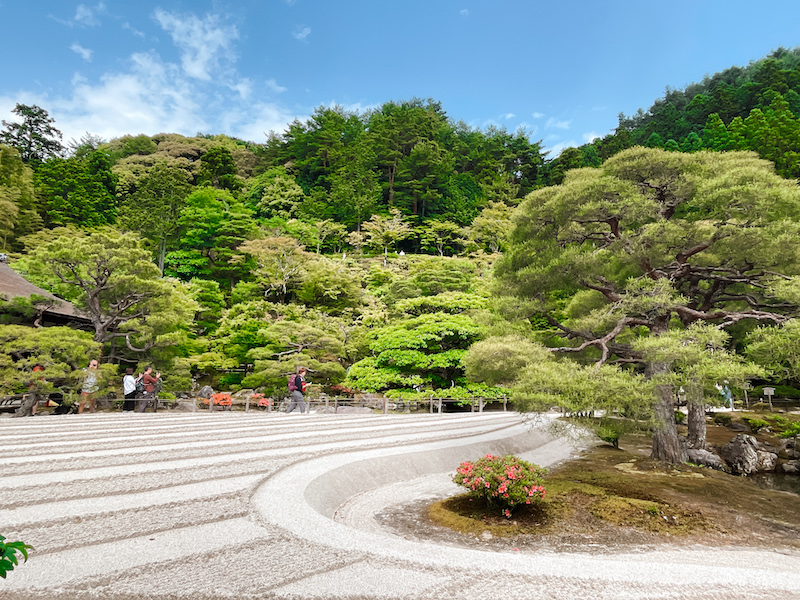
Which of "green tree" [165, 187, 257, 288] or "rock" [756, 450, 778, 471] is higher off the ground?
"green tree" [165, 187, 257, 288]

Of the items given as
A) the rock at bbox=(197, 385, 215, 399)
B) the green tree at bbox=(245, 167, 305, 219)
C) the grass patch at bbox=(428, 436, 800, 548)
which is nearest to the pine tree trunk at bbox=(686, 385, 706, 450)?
the grass patch at bbox=(428, 436, 800, 548)

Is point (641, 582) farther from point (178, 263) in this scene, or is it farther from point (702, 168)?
point (178, 263)

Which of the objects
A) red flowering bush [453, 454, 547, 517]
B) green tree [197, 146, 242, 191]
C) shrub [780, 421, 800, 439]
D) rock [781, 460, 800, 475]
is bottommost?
rock [781, 460, 800, 475]

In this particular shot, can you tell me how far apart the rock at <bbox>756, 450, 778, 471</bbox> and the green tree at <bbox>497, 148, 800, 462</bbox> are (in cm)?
303

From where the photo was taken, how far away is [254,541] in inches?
105

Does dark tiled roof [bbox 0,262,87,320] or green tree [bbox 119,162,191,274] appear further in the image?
green tree [bbox 119,162,191,274]

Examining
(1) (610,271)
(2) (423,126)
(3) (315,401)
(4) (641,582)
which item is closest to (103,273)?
(3) (315,401)

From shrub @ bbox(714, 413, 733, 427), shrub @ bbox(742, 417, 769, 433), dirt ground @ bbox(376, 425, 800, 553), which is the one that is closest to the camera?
dirt ground @ bbox(376, 425, 800, 553)

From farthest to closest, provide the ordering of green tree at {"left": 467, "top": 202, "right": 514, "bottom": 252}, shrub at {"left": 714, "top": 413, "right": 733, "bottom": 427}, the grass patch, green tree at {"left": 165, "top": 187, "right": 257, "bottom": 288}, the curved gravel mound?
green tree at {"left": 467, "top": 202, "right": 514, "bottom": 252} → green tree at {"left": 165, "top": 187, "right": 257, "bottom": 288} → shrub at {"left": 714, "top": 413, "right": 733, "bottom": 427} → the grass patch → the curved gravel mound

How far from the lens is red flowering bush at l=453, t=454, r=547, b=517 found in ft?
14.2

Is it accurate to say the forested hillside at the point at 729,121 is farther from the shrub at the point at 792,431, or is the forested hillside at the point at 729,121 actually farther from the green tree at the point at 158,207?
the green tree at the point at 158,207

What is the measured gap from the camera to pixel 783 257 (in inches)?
234

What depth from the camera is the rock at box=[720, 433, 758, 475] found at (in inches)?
322

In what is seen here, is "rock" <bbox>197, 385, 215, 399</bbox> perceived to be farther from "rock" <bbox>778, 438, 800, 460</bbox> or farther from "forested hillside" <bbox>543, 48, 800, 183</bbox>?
"forested hillside" <bbox>543, 48, 800, 183</bbox>
